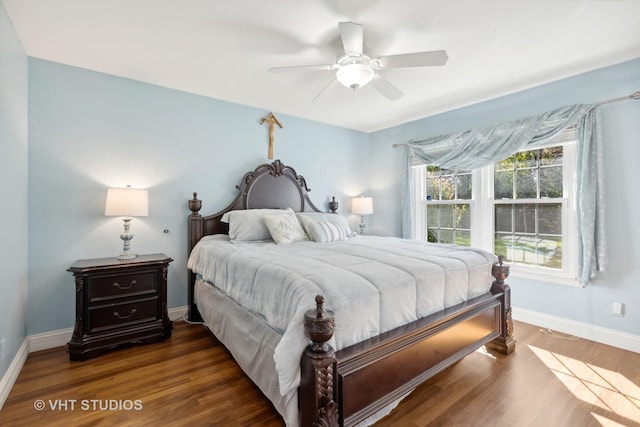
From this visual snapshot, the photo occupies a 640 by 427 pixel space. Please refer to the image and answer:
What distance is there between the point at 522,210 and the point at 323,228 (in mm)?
2219

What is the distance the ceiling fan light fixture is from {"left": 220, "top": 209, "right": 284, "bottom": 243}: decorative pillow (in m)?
1.67

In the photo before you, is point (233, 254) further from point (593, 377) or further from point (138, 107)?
point (593, 377)

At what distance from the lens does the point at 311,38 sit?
88.8 inches

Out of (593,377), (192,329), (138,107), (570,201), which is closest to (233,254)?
(192,329)

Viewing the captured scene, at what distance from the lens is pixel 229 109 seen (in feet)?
11.8

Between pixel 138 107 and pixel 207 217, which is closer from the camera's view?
pixel 138 107

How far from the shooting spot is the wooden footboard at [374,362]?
131 cm

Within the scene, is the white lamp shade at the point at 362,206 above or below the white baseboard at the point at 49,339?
above

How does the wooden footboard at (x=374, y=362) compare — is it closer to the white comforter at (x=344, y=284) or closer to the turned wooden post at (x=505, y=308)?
the white comforter at (x=344, y=284)

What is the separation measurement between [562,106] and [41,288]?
5.09 meters

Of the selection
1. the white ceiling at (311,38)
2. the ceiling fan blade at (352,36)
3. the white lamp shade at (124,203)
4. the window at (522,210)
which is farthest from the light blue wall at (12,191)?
the window at (522,210)

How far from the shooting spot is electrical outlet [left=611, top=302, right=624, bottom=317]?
261 centimetres

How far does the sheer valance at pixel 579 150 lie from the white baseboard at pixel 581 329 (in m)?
0.43

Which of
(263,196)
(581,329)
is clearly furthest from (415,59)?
(581,329)
